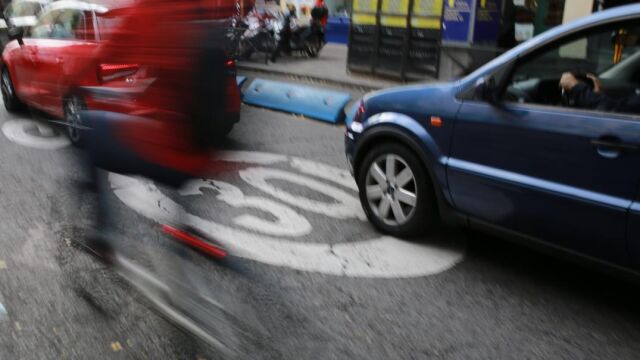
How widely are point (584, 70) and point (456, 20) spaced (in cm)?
776

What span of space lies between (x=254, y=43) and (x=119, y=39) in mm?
13782

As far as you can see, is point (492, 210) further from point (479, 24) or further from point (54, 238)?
point (479, 24)

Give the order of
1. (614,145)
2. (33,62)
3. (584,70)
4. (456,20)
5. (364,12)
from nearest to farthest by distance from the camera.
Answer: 1. (614,145)
2. (584,70)
3. (33,62)
4. (456,20)
5. (364,12)

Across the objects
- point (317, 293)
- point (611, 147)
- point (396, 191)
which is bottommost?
point (317, 293)

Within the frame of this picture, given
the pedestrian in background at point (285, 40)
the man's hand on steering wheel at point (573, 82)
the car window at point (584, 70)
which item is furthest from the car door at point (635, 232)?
the pedestrian in background at point (285, 40)

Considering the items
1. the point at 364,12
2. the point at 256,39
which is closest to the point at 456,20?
the point at 364,12

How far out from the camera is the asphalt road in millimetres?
3107

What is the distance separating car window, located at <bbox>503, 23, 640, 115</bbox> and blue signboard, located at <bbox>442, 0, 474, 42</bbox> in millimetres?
7390

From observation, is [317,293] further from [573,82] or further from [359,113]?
[573,82]

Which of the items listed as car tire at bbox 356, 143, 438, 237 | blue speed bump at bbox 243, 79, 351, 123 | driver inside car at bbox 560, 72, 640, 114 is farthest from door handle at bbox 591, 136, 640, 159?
blue speed bump at bbox 243, 79, 351, 123

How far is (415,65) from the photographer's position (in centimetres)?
1150

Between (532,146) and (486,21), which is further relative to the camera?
(486,21)

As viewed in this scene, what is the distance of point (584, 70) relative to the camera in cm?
390

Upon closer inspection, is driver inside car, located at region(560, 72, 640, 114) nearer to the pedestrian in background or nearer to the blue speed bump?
the blue speed bump
